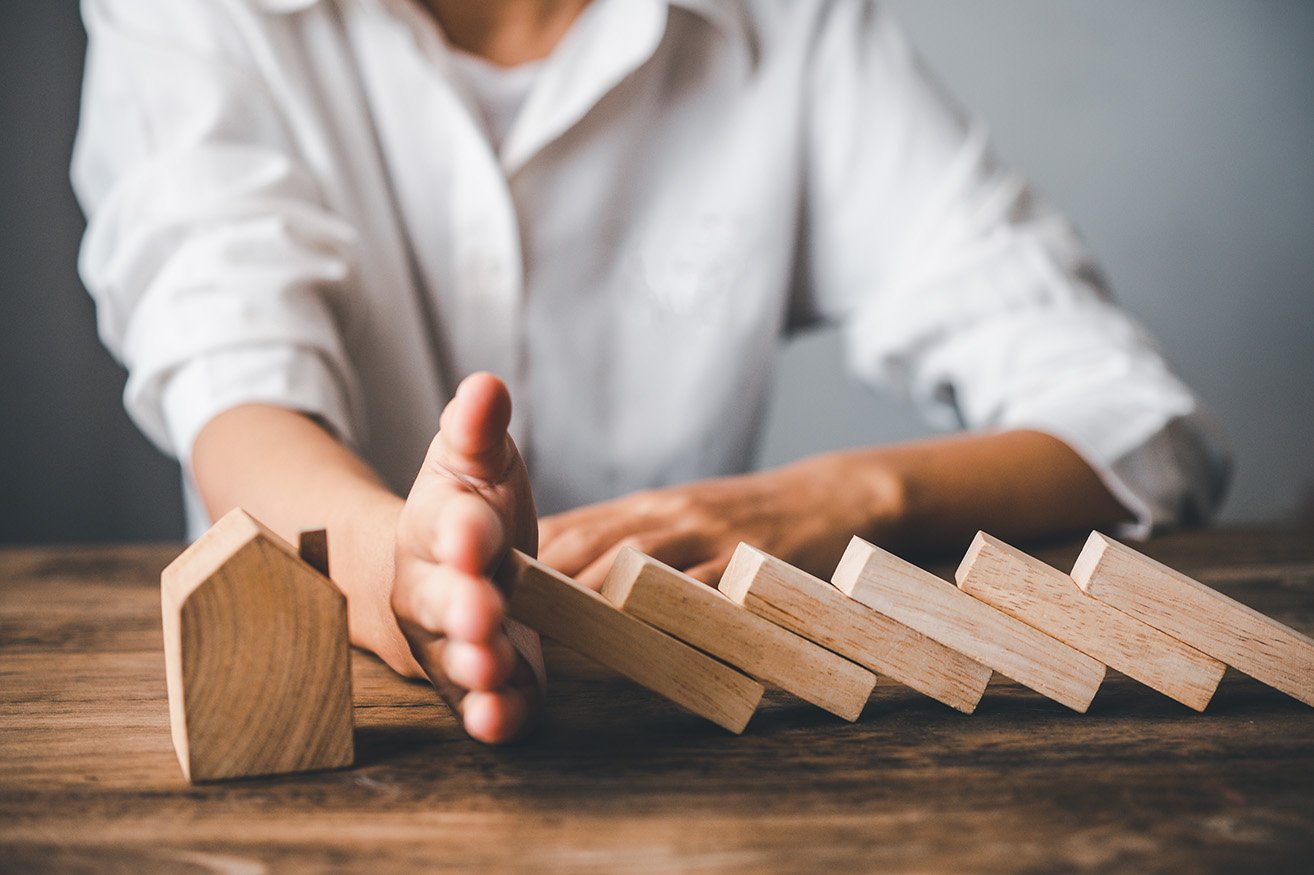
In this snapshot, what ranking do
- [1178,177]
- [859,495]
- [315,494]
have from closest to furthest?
[315,494], [859,495], [1178,177]

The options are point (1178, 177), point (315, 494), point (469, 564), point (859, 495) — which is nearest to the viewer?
point (469, 564)

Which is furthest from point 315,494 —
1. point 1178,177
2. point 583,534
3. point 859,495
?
point 1178,177

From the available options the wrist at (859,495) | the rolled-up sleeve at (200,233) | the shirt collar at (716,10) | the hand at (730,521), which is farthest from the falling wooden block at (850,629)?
the shirt collar at (716,10)

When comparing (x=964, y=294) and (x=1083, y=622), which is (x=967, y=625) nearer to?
(x=1083, y=622)

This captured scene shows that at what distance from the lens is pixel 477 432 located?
1.18ft

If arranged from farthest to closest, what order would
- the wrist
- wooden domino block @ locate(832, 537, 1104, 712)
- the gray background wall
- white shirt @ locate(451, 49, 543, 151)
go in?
the gray background wall, white shirt @ locate(451, 49, 543, 151), the wrist, wooden domino block @ locate(832, 537, 1104, 712)

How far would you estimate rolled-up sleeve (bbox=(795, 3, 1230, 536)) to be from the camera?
860 millimetres

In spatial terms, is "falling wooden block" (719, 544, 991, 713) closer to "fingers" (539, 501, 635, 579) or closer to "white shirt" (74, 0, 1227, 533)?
"fingers" (539, 501, 635, 579)

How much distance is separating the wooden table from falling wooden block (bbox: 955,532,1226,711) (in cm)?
2

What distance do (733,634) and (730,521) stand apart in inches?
9.7

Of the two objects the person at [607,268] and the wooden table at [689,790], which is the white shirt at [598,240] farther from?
the wooden table at [689,790]

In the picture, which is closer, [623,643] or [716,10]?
[623,643]

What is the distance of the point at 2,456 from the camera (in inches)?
62.9

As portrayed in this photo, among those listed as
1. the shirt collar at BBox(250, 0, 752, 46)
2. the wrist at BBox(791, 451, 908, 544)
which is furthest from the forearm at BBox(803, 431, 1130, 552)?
the shirt collar at BBox(250, 0, 752, 46)
